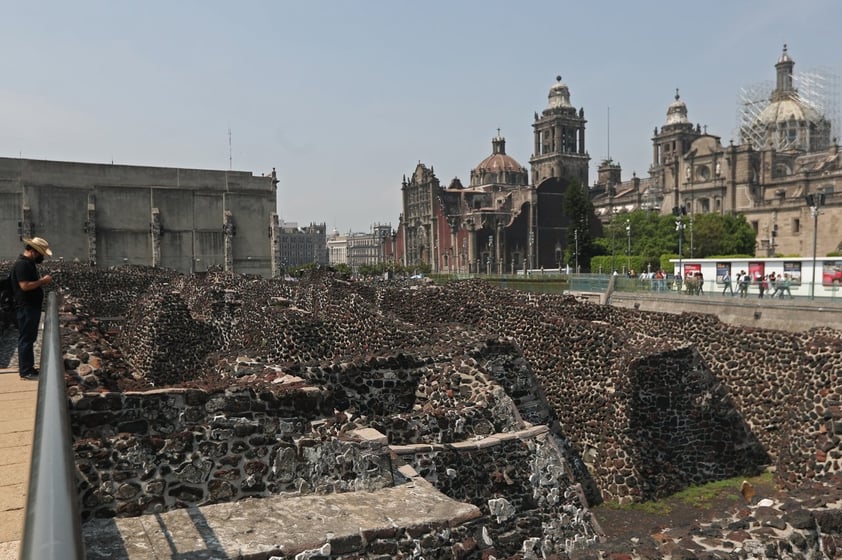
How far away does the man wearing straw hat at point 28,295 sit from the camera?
23.1 feet

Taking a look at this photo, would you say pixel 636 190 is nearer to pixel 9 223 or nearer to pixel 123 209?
pixel 123 209

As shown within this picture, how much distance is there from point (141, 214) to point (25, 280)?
146ft

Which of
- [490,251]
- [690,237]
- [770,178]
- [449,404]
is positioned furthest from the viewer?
[490,251]

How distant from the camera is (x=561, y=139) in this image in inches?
4267

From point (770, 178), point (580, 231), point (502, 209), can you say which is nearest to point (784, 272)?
point (580, 231)

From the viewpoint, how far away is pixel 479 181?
111m

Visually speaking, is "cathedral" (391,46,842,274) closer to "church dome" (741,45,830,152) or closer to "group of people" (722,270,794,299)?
"church dome" (741,45,830,152)

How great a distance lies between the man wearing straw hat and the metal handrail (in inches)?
222

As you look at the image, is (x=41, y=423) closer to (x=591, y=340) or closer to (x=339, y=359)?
(x=339, y=359)

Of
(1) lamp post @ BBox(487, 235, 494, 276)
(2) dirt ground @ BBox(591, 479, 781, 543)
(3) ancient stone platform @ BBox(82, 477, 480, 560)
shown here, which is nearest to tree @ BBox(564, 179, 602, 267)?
(1) lamp post @ BBox(487, 235, 494, 276)

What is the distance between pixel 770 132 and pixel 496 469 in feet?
328

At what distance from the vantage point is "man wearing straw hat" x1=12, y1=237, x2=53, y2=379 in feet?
23.1

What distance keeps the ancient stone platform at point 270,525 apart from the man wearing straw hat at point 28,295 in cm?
334

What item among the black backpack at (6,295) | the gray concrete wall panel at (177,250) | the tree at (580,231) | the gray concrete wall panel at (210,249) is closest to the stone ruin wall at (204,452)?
the black backpack at (6,295)
